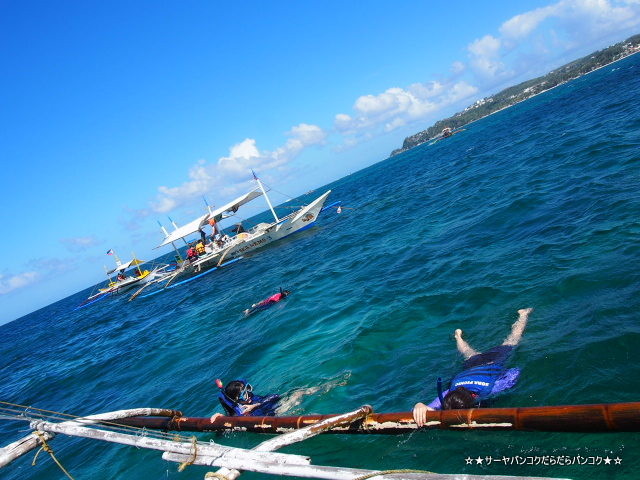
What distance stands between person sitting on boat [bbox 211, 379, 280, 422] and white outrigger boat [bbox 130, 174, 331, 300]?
28.3 meters

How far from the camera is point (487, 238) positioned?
15.5m

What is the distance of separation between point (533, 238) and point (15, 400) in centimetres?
2842

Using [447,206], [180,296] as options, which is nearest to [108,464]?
[447,206]

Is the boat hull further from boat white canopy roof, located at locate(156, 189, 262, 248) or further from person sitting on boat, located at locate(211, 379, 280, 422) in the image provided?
person sitting on boat, located at locate(211, 379, 280, 422)

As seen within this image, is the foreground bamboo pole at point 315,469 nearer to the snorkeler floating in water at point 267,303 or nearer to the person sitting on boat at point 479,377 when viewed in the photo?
the person sitting on boat at point 479,377

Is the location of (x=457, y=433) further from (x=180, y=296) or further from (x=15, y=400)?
(x=180, y=296)

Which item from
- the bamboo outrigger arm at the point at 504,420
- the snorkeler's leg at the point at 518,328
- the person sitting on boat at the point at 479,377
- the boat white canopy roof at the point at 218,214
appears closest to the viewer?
the bamboo outrigger arm at the point at 504,420

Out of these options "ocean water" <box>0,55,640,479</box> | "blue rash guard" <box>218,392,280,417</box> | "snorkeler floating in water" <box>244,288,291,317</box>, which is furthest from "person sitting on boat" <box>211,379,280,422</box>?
"snorkeler floating in water" <box>244,288,291,317</box>

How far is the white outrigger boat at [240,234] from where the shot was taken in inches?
1495

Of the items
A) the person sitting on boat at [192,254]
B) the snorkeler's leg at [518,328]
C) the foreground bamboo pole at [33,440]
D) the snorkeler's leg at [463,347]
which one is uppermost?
the person sitting on boat at [192,254]

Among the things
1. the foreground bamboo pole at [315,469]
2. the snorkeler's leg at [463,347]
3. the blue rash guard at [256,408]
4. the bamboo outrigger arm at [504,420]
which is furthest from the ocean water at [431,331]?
the foreground bamboo pole at [315,469]

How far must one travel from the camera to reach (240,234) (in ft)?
128

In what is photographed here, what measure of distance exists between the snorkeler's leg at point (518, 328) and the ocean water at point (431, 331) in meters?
0.18

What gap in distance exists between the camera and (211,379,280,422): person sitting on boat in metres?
8.88
